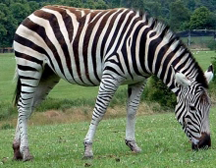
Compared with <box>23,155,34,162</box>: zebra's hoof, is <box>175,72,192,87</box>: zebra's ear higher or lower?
higher

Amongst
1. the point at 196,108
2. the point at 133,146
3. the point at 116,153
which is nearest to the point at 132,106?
the point at 133,146

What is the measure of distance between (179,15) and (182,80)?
86.5 meters

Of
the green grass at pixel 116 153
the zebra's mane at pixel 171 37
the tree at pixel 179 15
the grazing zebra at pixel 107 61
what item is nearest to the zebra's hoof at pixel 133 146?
the grazing zebra at pixel 107 61

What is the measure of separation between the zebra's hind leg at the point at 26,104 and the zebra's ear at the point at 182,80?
262 cm

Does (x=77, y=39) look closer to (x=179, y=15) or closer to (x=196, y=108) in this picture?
(x=196, y=108)

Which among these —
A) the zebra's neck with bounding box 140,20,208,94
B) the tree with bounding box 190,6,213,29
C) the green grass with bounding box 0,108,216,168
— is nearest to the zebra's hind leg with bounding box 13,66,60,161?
the green grass with bounding box 0,108,216,168

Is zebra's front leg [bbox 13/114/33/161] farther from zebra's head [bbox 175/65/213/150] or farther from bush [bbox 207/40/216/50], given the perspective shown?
bush [bbox 207/40/216/50]

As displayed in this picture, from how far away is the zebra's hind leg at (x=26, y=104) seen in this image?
9.87 m

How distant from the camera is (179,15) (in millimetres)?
93938

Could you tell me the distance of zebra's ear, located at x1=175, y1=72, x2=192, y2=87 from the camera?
886 cm

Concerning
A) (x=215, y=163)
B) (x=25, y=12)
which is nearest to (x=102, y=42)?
(x=215, y=163)

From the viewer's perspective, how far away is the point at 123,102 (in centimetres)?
2842

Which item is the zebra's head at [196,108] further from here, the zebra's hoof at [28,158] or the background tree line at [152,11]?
the background tree line at [152,11]

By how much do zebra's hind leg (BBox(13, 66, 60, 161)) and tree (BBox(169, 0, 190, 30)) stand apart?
79657 mm
